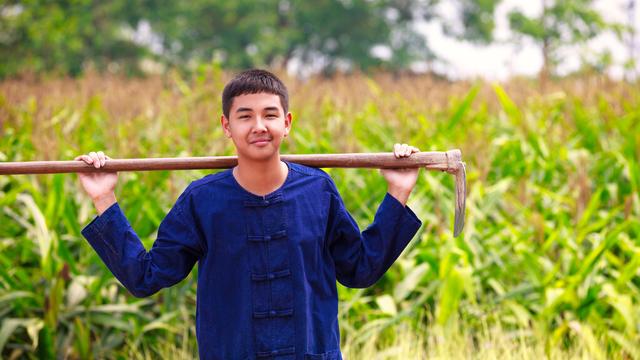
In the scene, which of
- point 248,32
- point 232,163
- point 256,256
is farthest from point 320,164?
point 248,32

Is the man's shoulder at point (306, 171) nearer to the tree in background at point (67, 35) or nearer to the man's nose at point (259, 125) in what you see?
the man's nose at point (259, 125)

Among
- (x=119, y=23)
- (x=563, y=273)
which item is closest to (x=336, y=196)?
(x=563, y=273)

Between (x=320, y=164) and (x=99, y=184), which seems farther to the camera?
(x=320, y=164)

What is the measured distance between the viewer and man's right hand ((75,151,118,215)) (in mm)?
2369

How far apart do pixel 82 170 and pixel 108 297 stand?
2016 mm

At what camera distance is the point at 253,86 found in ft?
7.32

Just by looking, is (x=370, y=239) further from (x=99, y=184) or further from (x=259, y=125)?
(x=99, y=184)

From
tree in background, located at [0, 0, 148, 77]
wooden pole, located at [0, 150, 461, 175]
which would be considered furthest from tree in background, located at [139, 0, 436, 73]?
wooden pole, located at [0, 150, 461, 175]

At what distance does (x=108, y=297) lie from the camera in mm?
4270

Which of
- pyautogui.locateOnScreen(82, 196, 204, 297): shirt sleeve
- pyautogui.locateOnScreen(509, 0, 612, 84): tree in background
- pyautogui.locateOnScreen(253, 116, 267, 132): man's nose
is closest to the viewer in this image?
pyautogui.locateOnScreen(253, 116, 267, 132): man's nose

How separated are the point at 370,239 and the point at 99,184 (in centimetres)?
79

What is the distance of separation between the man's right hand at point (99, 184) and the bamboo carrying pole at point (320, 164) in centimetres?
2

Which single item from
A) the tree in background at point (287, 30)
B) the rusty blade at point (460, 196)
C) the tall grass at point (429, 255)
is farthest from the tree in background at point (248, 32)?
the rusty blade at point (460, 196)

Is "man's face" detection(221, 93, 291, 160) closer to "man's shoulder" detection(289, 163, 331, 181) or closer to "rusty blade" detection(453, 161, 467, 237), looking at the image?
"man's shoulder" detection(289, 163, 331, 181)
